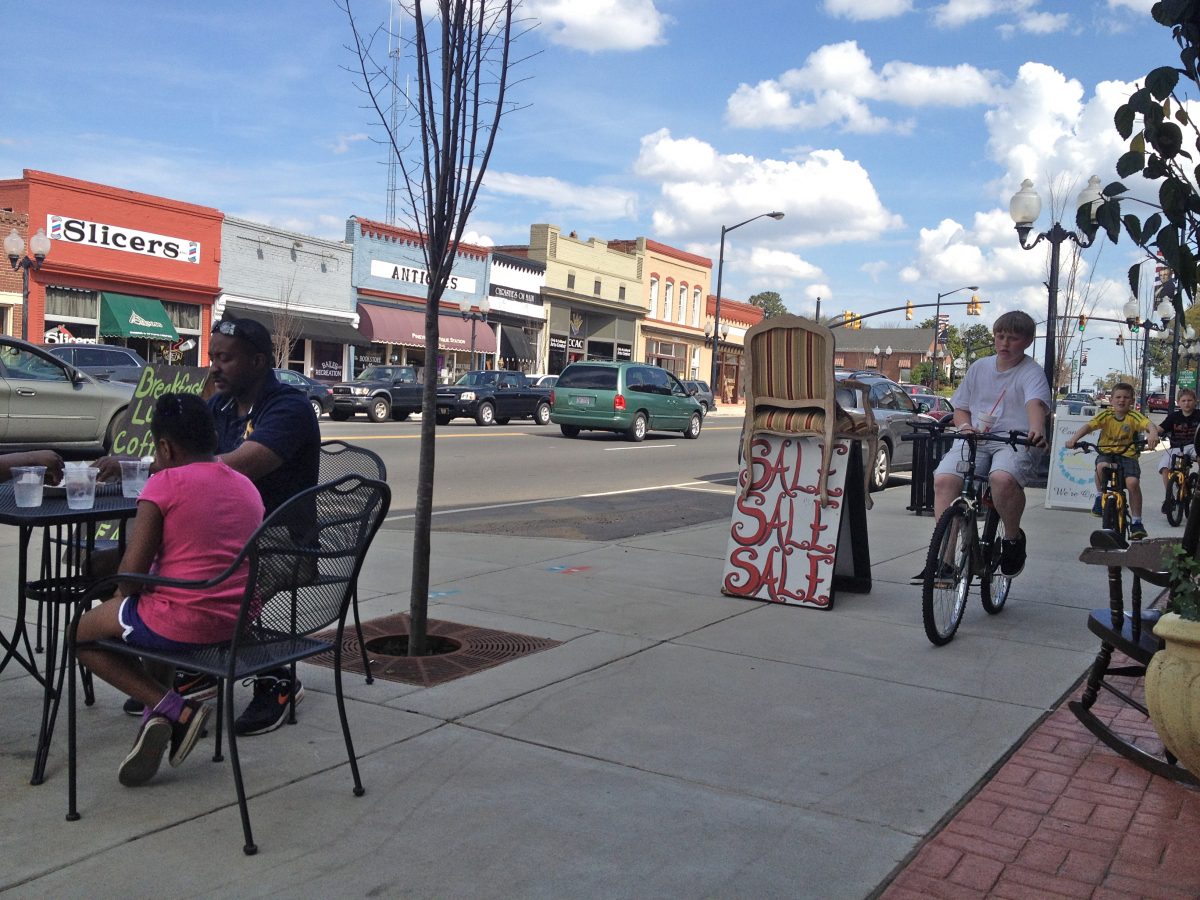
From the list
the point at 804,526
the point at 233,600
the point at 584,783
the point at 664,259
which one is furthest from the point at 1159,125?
the point at 664,259

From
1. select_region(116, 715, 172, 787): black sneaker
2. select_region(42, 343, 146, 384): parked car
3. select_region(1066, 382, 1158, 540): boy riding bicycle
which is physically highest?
select_region(42, 343, 146, 384): parked car

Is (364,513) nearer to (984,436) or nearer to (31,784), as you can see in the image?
(31,784)

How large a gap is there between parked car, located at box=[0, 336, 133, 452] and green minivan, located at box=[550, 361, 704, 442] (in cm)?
1151

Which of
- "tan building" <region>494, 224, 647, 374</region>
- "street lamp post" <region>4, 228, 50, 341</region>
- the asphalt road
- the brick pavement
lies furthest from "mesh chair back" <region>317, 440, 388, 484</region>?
"tan building" <region>494, 224, 647, 374</region>

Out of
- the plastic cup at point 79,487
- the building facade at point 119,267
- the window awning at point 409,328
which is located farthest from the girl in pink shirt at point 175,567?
the window awning at point 409,328

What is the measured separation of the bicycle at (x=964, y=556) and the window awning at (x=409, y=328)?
3164 cm

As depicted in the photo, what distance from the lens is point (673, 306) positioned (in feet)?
201

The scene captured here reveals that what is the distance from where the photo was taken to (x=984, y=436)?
6457 millimetres

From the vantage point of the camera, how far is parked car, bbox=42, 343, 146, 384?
1905 cm

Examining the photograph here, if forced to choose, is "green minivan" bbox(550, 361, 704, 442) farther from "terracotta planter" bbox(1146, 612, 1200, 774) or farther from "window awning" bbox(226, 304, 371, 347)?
"terracotta planter" bbox(1146, 612, 1200, 774)

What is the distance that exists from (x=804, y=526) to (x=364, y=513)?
387 centimetres

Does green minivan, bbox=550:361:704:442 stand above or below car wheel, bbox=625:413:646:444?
above

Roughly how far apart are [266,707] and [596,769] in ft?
4.37

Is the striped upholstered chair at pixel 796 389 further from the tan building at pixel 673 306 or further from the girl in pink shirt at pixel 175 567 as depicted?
the tan building at pixel 673 306
